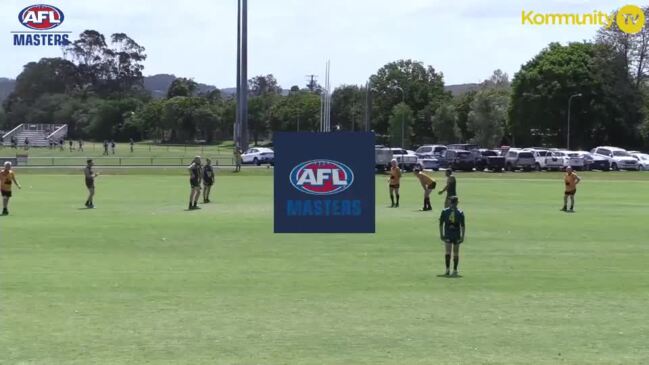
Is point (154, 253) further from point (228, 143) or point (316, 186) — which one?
point (228, 143)

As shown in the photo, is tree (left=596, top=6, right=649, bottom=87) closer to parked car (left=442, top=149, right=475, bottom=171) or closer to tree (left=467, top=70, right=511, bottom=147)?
tree (left=467, top=70, right=511, bottom=147)

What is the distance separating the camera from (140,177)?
6450cm

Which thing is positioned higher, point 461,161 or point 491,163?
point 461,161

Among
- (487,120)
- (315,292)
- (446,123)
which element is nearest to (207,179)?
(315,292)

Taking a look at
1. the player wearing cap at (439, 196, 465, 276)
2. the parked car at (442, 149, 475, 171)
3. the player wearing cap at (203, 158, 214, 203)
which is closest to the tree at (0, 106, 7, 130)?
the parked car at (442, 149, 475, 171)

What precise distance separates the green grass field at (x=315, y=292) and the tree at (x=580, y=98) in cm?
7405

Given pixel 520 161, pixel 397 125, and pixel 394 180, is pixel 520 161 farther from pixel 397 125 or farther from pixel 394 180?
pixel 394 180

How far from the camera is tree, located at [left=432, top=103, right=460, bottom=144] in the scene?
122500 millimetres

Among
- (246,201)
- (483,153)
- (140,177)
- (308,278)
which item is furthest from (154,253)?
(483,153)

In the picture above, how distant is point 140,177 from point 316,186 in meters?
55.0

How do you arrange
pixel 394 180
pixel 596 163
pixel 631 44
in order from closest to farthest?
pixel 394 180 → pixel 596 163 → pixel 631 44

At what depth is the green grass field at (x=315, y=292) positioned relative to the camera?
38.8 ft

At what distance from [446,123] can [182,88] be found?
6245 cm

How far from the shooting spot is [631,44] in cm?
10356
